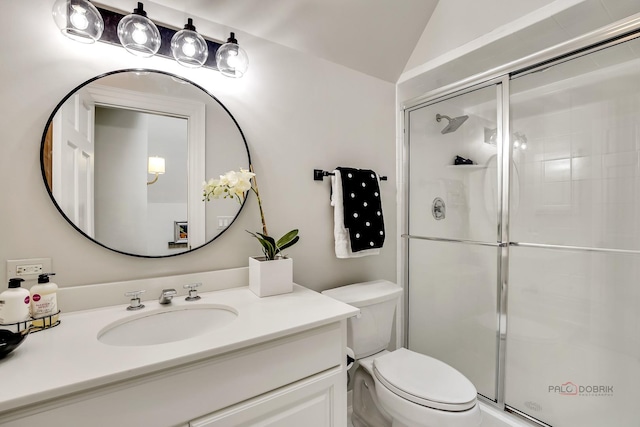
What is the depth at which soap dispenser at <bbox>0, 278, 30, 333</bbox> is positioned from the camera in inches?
33.4

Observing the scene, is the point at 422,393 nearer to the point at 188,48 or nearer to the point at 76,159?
the point at 76,159

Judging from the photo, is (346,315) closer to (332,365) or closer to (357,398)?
(332,365)

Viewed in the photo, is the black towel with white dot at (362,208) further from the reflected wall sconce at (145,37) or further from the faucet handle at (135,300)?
the faucet handle at (135,300)

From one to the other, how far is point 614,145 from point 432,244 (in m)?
1.03

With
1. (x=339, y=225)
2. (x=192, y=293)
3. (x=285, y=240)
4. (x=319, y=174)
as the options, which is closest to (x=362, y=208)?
(x=339, y=225)

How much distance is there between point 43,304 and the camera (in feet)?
2.99

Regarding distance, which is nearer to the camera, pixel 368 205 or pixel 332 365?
pixel 332 365

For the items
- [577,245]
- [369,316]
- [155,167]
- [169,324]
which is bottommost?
[369,316]

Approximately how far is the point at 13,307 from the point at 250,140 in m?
1.02

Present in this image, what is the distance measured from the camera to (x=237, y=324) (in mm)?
950

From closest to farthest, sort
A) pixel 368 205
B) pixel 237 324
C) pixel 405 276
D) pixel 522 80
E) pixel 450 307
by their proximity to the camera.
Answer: pixel 237 324
pixel 522 80
pixel 368 205
pixel 450 307
pixel 405 276

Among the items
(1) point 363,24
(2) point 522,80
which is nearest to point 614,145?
(2) point 522,80

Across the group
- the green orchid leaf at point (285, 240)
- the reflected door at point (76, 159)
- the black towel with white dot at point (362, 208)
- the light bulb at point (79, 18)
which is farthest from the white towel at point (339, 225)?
the light bulb at point (79, 18)

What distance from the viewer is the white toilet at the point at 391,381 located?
1.14 metres
